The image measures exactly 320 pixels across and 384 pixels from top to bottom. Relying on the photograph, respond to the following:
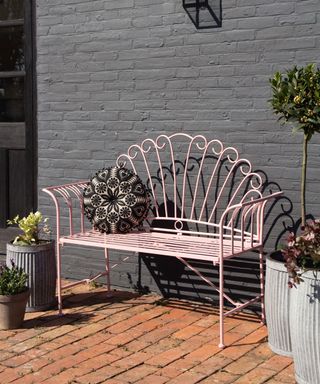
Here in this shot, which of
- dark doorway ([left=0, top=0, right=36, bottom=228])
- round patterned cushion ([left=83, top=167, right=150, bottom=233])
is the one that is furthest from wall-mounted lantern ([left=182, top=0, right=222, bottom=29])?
dark doorway ([left=0, top=0, right=36, bottom=228])

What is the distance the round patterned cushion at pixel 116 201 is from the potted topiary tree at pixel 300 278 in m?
1.25

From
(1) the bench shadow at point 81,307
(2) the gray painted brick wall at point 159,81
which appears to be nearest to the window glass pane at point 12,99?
(2) the gray painted brick wall at point 159,81

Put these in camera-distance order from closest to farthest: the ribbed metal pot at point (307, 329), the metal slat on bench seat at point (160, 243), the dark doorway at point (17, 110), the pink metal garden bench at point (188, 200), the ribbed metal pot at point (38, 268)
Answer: the ribbed metal pot at point (307, 329) → the metal slat on bench seat at point (160, 243) → the pink metal garden bench at point (188, 200) → the ribbed metal pot at point (38, 268) → the dark doorway at point (17, 110)

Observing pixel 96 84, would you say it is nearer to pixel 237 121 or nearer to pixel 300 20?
pixel 237 121

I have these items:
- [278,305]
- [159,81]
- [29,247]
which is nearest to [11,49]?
[159,81]

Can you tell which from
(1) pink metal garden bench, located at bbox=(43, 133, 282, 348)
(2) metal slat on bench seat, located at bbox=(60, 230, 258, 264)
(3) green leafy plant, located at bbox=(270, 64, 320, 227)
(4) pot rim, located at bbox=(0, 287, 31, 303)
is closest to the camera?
(3) green leafy plant, located at bbox=(270, 64, 320, 227)

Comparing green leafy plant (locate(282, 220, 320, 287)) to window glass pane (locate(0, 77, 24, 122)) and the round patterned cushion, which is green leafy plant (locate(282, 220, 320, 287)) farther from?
window glass pane (locate(0, 77, 24, 122))

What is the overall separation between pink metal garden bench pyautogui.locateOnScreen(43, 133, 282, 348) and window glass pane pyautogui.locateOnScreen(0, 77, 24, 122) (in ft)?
3.23

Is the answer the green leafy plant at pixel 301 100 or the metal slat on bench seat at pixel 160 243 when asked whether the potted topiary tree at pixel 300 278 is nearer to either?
the green leafy plant at pixel 301 100

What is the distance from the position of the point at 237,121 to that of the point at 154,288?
1457 mm

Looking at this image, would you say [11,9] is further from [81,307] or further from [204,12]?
[81,307]

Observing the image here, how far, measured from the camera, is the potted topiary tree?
3.57 meters

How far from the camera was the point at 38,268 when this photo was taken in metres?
4.95

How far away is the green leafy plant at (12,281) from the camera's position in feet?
15.1
